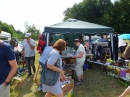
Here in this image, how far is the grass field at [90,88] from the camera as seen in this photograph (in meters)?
5.15

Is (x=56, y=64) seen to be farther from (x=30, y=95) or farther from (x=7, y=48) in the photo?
(x=30, y=95)

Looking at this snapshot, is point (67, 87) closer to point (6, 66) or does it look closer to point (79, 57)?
point (79, 57)

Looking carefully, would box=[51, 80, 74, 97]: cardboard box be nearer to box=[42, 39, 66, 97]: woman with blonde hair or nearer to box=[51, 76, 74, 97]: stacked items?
box=[51, 76, 74, 97]: stacked items

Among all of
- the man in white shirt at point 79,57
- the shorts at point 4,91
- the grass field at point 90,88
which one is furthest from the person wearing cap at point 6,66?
the man in white shirt at point 79,57

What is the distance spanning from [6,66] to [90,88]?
3.67m

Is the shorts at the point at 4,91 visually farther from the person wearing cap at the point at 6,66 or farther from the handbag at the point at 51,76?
the handbag at the point at 51,76

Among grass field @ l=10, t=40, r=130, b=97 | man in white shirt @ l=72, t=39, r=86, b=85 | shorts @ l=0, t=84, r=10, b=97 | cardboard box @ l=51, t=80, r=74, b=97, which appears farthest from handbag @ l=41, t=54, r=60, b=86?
man in white shirt @ l=72, t=39, r=86, b=85

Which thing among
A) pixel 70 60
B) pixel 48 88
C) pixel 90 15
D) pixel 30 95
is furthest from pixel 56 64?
pixel 90 15

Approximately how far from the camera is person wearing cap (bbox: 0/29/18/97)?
241cm

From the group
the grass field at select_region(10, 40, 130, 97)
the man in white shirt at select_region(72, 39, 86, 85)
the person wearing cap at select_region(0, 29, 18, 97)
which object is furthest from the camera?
the man in white shirt at select_region(72, 39, 86, 85)

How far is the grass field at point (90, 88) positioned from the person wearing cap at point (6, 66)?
2.70 meters

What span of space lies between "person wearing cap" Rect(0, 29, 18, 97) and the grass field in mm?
2702

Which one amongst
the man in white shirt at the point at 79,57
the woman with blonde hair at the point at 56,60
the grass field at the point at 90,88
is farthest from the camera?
the man in white shirt at the point at 79,57

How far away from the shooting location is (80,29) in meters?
6.69
